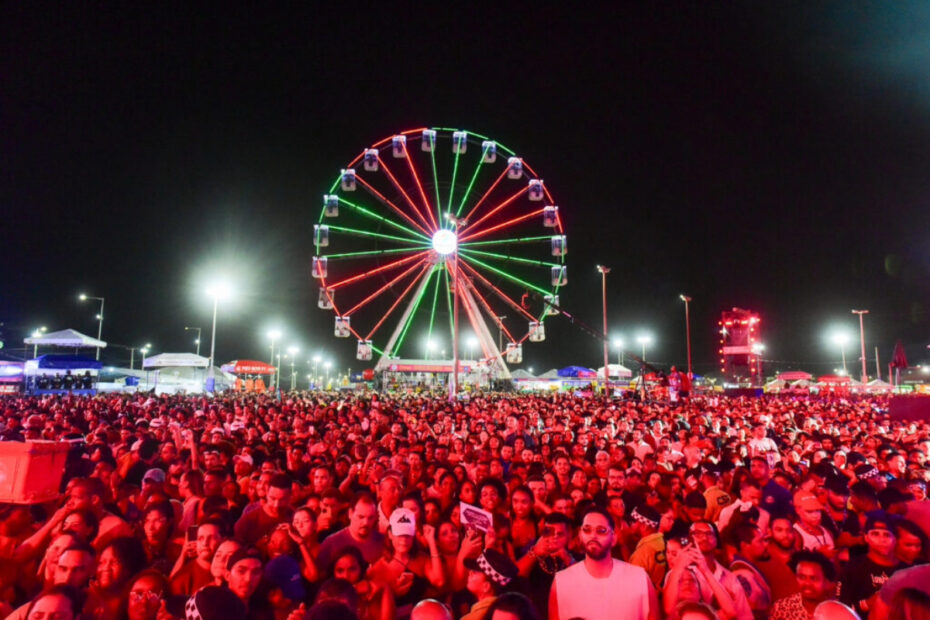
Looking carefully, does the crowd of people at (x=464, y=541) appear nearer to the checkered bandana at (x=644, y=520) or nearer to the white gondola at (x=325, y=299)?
the checkered bandana at (x=644, y=520)

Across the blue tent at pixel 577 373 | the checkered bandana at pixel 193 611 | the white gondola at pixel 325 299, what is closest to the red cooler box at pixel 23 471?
the checkered bandana at pixel 193 611

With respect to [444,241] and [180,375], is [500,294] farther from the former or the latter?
[180,375]

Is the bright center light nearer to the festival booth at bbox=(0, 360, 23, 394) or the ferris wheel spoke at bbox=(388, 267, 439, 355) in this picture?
the ferris wheel spoke at bbox=(388, 267, 439, 355)

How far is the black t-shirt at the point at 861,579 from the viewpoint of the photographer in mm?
3959

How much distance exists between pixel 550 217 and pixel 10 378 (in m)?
29.5

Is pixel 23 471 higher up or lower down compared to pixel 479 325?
lower down

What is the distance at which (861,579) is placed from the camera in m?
4.07

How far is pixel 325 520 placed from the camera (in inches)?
202

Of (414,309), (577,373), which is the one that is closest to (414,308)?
(414,309)

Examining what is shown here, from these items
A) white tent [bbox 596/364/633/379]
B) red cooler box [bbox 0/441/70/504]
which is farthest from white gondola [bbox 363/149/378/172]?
white tent [bbox 596/364/633/379]

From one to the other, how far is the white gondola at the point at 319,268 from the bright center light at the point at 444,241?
18.8 feet

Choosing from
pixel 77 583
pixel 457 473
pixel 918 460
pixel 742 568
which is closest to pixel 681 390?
pixel 918 460

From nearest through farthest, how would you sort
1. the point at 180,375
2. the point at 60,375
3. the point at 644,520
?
the point at 644,520 → the point at 60,375 → the point at 180,375

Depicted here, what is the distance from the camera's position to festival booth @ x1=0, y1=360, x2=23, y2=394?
2997 centimetres
